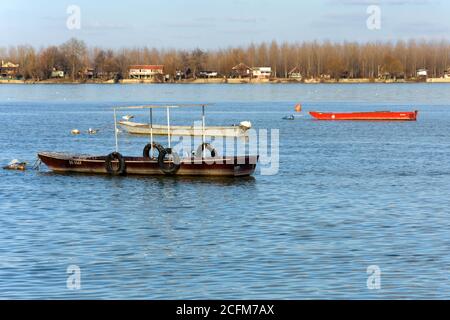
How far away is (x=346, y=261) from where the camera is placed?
94.5ft

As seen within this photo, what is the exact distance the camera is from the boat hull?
4903cm

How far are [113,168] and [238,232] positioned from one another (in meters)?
17.8

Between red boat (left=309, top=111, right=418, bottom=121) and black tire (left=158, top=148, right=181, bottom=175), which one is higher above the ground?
black tire (left=158, top=148, right=181, bottom=175)

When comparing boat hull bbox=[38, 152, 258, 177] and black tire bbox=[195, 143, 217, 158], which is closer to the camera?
boat hull bbox=[38, 152, 258, 177]

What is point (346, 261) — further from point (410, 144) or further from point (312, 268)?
point (410, 144)

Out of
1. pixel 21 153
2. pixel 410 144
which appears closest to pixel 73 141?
pixel 21 153

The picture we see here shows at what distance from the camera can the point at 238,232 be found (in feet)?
112

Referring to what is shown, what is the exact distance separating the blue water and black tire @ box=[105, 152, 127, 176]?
75 cm

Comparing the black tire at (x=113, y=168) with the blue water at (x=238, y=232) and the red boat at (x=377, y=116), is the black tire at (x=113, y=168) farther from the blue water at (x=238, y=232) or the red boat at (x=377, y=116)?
the red boat at (x=377, y=116)

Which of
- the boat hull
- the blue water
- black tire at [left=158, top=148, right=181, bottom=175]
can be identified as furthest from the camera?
black tire at [left=158, top=148, right=181, bottom=175]

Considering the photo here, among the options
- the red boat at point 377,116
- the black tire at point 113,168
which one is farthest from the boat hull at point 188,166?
the red boat at point 377,116

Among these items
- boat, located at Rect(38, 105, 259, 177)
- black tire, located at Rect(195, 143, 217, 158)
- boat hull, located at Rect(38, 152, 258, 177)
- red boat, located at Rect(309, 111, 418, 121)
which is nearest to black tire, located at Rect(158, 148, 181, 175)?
boat, located at Rect(38, 105, 259, 177)

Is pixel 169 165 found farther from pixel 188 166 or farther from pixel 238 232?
pixel 238 232

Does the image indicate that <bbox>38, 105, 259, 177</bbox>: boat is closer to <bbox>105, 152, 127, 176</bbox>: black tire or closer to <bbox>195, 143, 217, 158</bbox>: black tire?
<bbox>105, 152, 127, 176</bbox>: black tire
